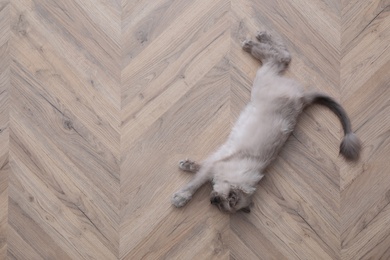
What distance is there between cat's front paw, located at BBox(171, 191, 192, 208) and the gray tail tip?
2.14 feet

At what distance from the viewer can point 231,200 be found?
2.06 meters

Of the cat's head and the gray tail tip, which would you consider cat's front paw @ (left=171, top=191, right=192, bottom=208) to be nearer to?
the cat's head

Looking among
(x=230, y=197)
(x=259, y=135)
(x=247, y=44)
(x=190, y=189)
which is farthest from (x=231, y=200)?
(x=247, y=44)

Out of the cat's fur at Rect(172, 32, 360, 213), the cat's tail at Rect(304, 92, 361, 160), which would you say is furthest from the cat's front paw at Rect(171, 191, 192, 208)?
the cat's tail at Rect(304, 92, 361, 160)

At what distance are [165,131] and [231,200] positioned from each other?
1.29 ft

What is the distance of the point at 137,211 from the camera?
215cm

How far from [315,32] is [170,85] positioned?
25.7 inches

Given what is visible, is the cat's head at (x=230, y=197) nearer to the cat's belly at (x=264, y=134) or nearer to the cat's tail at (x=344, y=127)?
the cat's belly at (x=264, y=134)

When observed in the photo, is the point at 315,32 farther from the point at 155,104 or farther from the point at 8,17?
the point at 8,17

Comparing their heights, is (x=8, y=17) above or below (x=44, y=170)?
above

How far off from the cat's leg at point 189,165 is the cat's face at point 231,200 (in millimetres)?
122

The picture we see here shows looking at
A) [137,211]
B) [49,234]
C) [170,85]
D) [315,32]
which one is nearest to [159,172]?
[137,211]

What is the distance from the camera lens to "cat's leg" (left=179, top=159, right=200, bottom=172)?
2.13 metres

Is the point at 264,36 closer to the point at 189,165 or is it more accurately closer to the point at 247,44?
the point at 247,44
